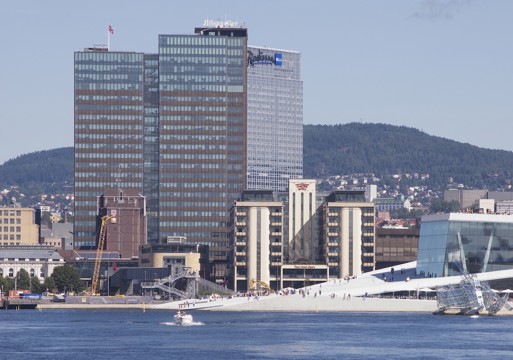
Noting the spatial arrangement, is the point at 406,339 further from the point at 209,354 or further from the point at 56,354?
the point at 56,354

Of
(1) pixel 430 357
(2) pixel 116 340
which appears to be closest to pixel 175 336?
(2) pixel 116 340

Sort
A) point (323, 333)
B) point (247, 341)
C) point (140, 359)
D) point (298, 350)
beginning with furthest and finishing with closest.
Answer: point (323, 333) → point (247, 341) → point (298, 350) → point (140, 359)

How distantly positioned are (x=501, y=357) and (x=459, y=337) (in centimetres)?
2714

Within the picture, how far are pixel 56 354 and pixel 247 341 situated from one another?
25.2 metres

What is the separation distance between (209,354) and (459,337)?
35.2 meters

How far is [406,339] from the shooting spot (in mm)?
177375

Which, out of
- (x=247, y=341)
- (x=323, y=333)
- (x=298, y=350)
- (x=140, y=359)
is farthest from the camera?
(x=323, y=333)

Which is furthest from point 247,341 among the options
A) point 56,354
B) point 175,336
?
point 56,354

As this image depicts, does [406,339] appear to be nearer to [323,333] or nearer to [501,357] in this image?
[323,333]

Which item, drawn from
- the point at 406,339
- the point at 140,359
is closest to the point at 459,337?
the point at 406,339

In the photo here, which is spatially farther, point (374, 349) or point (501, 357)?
point (374, 349)

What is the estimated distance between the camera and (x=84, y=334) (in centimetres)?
19225

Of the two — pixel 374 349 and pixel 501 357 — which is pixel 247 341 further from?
pixel 501 357

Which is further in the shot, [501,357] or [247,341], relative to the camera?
[247,341]
